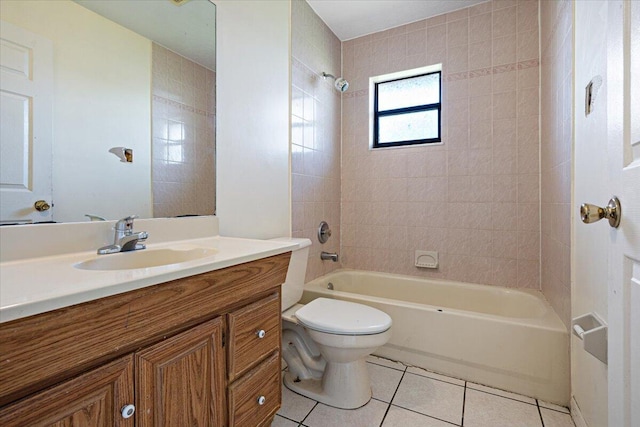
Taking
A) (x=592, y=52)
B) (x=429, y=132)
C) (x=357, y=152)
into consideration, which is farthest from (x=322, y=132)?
(x=592, y=52)

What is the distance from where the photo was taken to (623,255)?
57 centimetres

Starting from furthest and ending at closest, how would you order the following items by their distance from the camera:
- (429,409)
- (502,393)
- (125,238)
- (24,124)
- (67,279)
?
(502,393) → (429,409) → (125,238) → (24,124) → (67,279)

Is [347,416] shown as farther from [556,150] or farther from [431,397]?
[556,150]

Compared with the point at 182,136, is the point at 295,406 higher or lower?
lower

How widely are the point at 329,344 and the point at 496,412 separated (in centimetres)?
84

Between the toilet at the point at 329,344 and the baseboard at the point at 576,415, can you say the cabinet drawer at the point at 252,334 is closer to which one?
the toilet at the point at 329,344

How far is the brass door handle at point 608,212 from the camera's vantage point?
1.93 feet

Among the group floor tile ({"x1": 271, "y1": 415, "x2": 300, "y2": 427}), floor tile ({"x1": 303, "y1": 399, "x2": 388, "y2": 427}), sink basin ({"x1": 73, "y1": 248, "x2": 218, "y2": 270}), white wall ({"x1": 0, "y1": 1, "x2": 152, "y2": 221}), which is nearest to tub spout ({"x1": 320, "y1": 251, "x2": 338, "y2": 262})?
floor tile ({"x1": 303, "y1": 399, "x2": 388, "y2": 427})

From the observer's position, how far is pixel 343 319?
143 centimetres

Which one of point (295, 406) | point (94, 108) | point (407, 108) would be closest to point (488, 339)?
point (295, 406)

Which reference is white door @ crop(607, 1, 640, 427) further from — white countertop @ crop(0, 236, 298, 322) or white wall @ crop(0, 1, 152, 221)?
white wall @ crop(0, 1, 152, 221)

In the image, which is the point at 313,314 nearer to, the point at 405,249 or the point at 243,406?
the point at 243,406

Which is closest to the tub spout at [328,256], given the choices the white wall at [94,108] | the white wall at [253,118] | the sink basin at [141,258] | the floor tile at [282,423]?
the white wall at [253,118]

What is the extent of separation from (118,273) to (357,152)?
7.21 ft
